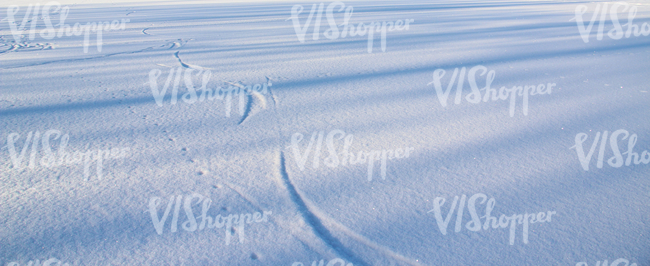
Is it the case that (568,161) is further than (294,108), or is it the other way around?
(294,108)

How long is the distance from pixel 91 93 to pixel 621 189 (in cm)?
515

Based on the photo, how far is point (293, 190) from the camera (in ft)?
9.93

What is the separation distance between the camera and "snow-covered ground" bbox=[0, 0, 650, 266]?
248 centimetres

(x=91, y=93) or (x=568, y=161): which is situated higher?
(x=91, y=93)

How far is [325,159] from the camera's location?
3.49 m

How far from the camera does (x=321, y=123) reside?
13.8 ft

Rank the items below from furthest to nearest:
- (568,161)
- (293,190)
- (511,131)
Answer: (511,131) < (568,161) < (293,190)

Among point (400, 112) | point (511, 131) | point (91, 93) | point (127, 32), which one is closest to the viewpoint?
point (511, 131)

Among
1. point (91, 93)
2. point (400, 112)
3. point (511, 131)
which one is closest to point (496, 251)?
point (511, 131)

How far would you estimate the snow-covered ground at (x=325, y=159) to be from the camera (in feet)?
8.15

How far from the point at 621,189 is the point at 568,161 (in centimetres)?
46

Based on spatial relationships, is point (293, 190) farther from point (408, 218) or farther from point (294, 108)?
point (294, 108)

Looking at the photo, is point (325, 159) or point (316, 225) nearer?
point (316, 225)

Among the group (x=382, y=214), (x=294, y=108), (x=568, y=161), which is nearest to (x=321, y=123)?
(x=294, y=108)
